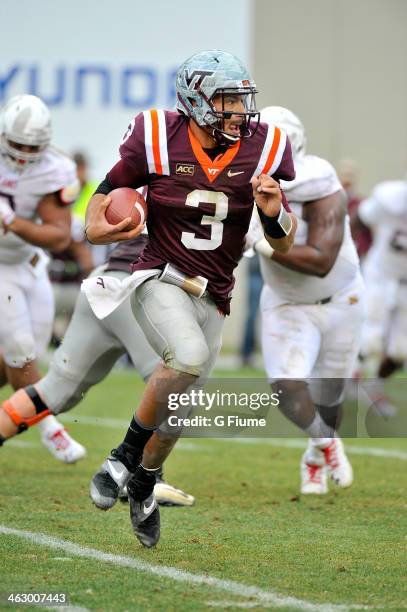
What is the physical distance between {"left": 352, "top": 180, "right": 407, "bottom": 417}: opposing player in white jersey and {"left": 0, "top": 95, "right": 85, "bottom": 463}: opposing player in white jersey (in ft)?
8.64

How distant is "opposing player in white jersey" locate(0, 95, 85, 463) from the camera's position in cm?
604

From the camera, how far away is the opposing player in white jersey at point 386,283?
333 inches

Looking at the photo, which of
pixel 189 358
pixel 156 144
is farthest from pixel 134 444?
pixel 156 144

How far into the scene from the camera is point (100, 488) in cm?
432

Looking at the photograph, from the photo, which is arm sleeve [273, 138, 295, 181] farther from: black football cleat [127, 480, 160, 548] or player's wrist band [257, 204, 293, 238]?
black football cleat [127, 480, 160, 548]

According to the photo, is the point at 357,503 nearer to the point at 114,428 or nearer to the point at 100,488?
the point at 100,488

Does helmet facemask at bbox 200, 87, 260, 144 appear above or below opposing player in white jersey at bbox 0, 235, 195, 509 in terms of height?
above

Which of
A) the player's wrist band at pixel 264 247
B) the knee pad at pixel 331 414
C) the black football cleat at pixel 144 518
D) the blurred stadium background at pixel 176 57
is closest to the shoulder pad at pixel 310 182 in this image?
A: the player's wrist band at pixel 264 247

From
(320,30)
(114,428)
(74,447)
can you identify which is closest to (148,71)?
(320,30)

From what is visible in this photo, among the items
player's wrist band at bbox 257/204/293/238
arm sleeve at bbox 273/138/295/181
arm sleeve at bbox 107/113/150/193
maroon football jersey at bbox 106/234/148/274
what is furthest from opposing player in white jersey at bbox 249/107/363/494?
arm sleeve at bbox 107/113/150/193

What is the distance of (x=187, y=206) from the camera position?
14.5 feet

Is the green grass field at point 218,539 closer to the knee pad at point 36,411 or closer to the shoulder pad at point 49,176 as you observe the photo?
the knee pad at point 36,411

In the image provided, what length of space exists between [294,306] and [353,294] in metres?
0.28

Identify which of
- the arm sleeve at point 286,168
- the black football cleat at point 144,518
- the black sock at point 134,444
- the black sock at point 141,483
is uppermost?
the arm sleeve at point 286,168
